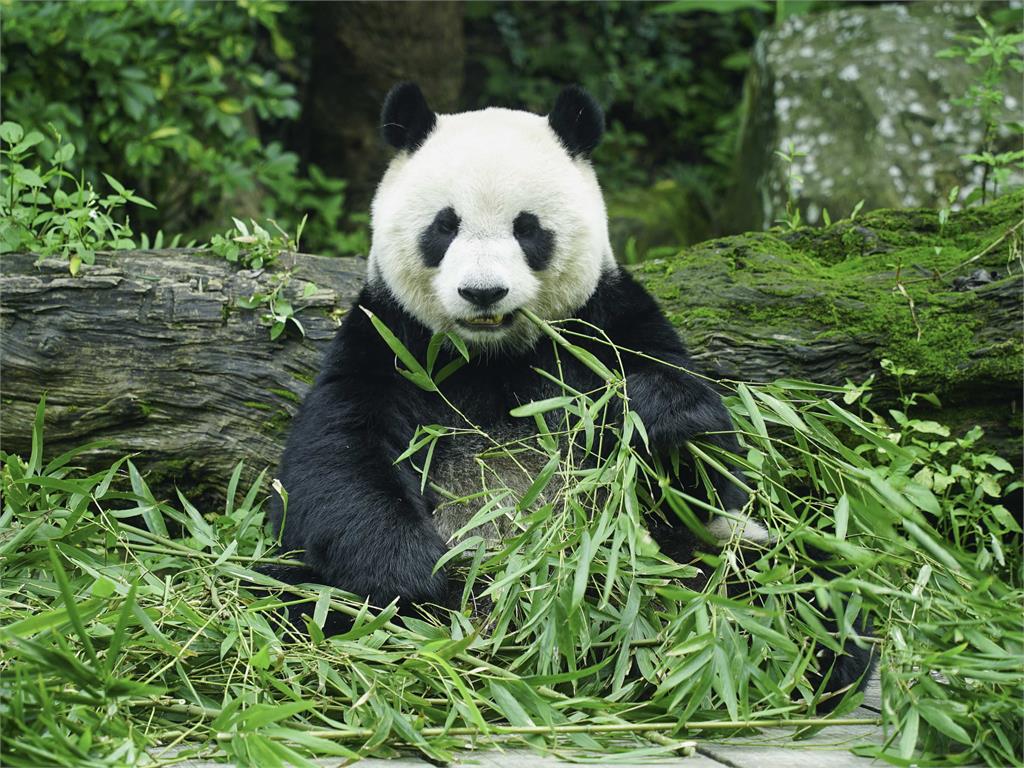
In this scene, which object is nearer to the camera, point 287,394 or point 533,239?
point 533,239

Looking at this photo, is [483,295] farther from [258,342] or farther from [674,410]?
[258,342]

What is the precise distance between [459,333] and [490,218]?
Answer: 0.44 metres

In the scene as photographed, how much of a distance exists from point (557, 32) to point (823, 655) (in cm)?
971

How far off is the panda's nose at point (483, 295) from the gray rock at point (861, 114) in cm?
475

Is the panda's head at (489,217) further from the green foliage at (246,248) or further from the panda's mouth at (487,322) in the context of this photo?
the green foliage at (246,248)

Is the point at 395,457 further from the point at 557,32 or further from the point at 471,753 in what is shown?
the point at 557,32

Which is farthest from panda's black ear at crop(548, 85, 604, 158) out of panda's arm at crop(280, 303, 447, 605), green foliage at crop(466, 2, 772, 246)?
green foliage at crop(466, 2, 772, 246)

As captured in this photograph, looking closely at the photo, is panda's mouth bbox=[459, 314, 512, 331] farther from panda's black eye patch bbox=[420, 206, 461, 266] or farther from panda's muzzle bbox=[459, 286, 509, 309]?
panda's black eye patch bbox=[420, 206, 461, 266]

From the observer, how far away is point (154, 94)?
6.73m

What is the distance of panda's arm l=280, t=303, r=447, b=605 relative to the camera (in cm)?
358

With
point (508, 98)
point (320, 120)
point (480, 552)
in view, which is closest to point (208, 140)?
point (320, 120)

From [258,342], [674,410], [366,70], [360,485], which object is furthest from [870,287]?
[366,70]

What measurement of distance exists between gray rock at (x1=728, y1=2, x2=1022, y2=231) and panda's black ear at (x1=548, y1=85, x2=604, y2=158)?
392 centimetres

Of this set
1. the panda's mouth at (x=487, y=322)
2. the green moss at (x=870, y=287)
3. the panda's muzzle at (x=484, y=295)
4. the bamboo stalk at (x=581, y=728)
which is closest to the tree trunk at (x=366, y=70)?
the green moss at (x=870, y=287)
